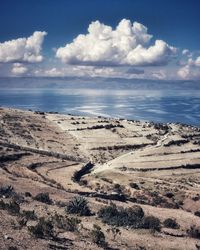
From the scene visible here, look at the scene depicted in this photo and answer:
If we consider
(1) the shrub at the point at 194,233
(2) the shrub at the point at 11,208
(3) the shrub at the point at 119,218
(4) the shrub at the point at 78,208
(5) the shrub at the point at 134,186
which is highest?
(2) the shrub at the point at 11,208

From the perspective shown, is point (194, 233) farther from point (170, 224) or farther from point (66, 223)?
point (66, 223)

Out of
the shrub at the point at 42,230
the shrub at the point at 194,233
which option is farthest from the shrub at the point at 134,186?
the shrub at the point at 42,230

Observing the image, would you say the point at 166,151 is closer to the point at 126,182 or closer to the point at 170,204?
the point at 126,182

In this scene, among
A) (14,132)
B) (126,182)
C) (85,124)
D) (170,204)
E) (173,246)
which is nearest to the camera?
(173,246)

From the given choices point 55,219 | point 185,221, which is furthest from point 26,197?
point 185,221

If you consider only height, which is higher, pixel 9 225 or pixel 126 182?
pixel 9 225

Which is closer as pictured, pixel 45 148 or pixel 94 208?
pixel 94 208

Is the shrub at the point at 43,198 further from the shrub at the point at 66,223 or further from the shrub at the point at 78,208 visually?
the shrub at the point at 66,223

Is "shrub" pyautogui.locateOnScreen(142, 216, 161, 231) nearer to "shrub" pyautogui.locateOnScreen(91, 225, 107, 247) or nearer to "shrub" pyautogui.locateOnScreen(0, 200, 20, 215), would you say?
"shrub" pyautogui.locateOnScreen(91, 225, 107, 247)
